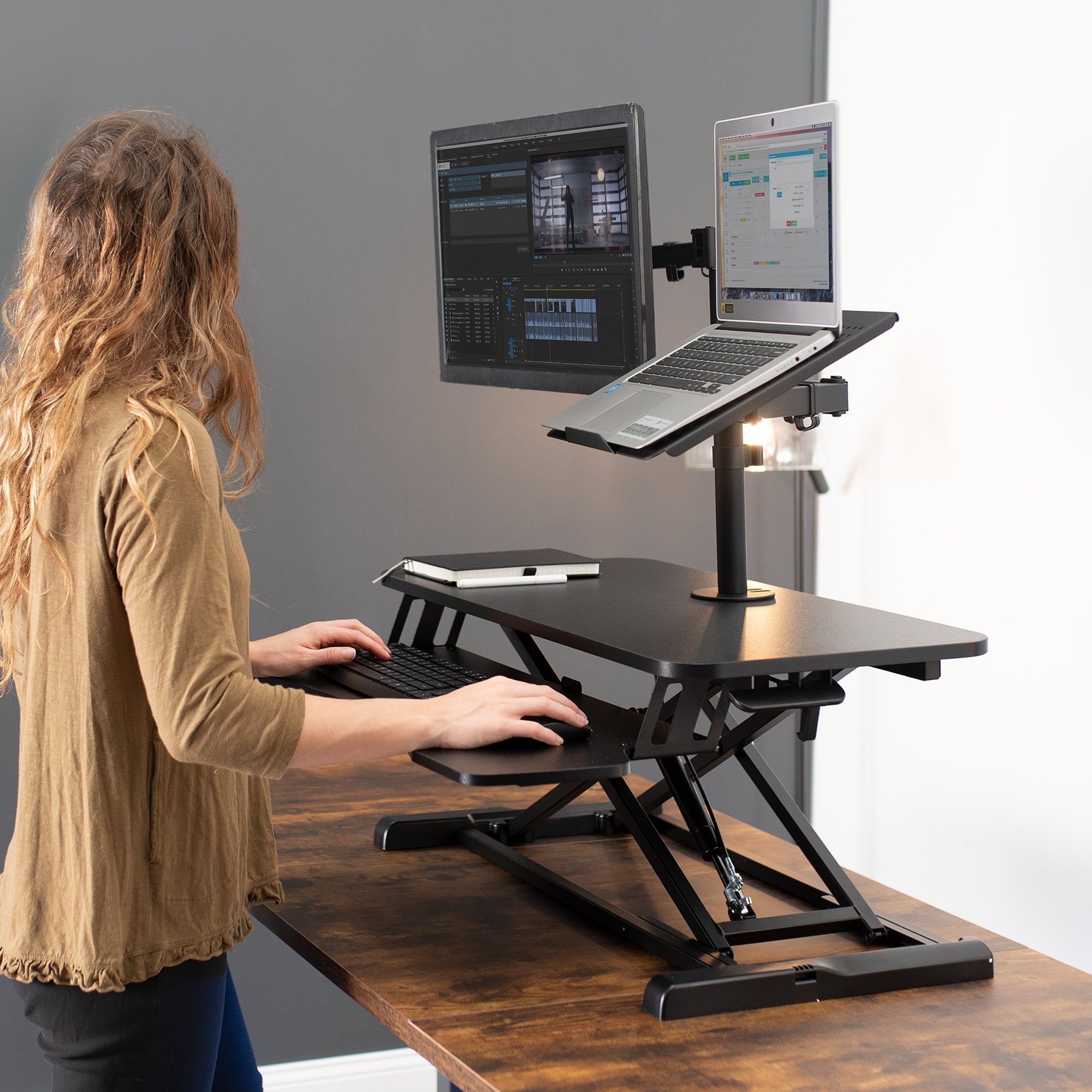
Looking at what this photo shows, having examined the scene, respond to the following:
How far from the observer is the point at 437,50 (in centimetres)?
287

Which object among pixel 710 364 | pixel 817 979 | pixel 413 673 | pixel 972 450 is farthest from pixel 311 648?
pixel 972 450

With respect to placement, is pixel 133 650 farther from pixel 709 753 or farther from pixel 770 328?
pixel 770 328

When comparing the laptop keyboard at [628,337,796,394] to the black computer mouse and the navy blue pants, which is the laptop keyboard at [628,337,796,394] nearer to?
the black computer mouse

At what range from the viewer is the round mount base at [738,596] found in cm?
164

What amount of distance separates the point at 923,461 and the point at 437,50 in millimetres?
1347

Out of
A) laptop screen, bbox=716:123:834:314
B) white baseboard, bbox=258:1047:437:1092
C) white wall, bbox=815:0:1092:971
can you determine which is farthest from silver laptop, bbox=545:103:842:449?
white baseboard, bbox=258:1047:437:1092

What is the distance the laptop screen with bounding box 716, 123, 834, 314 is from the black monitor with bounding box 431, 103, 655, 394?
0.35 ft

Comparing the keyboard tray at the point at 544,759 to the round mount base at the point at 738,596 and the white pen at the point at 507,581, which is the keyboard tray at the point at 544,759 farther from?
the white pen at the point at 507,581

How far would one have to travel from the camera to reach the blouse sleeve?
1.15 m

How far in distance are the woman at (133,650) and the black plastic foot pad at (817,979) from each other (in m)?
0.27

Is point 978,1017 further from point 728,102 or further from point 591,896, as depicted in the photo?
point 728,102

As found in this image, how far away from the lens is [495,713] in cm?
131

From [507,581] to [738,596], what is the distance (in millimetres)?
335

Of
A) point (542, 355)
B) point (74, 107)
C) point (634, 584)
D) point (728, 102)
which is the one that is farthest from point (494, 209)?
point (728, 102)
